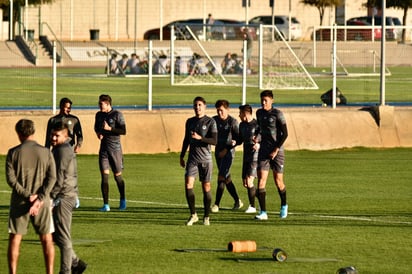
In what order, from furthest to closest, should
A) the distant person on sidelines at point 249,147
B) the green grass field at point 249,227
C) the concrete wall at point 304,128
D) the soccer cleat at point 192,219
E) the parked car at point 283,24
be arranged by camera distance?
1. the parked car at point 283,24
2. the concrete wall at point 304,128
3. the distant person on sidelines at point 249,147
4. the soccer cleat at point 192,219
5. the green grass field at point 249,227

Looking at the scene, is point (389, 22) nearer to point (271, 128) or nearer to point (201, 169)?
point (271, 128)

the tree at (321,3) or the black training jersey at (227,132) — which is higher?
the tree at (321,3)

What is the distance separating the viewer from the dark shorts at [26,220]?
1423cm

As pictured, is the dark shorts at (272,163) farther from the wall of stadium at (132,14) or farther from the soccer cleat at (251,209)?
the wall of stadium at (132,14)

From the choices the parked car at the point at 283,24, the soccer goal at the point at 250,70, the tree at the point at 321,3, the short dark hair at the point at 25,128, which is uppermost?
the tree at the point at 321,3

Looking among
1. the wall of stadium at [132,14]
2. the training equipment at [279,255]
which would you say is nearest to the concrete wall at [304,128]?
the training equipment at [279,255]

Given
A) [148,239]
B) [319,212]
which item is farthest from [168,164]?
[148,239]

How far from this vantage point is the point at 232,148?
72.3ft

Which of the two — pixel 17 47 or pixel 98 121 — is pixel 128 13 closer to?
pixel 17 47

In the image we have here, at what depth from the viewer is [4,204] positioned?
73.0ft

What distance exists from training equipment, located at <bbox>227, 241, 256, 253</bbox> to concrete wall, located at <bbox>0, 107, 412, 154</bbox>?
14.0 meters

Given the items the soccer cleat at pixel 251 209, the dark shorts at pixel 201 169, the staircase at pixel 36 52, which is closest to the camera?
the dark shorts at pixel 201 169

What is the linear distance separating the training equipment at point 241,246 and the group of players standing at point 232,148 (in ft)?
9.62

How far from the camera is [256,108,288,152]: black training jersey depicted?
2081 centimetres
